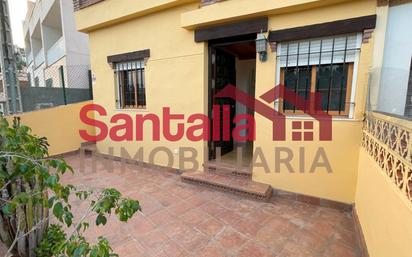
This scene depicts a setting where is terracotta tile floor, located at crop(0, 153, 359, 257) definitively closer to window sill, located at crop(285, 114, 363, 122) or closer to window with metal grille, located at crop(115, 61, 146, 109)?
window sill, located at crop(285, 114, 363, 122)

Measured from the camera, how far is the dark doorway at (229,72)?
433cm

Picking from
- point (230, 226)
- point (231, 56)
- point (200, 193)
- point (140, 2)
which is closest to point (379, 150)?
point (230, 226)

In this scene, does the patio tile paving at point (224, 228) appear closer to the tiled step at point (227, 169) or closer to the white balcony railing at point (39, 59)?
the tiled step at point (227, 169)

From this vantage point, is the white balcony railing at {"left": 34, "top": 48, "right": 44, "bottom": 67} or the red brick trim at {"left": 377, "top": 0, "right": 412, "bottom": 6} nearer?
the red brick trim at {"left": 377, "top": 0, "right": 412, "bottom": 6}

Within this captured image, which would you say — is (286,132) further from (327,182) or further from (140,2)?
(140,2)

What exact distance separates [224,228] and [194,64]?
3050mm

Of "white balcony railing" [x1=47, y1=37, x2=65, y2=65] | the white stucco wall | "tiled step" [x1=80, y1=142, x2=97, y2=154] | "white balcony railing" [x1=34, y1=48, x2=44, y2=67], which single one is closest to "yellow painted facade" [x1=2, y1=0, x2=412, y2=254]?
"tiled step" [x1=80, y1=142, x2=97, y2=154]

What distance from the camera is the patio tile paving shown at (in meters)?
2.46

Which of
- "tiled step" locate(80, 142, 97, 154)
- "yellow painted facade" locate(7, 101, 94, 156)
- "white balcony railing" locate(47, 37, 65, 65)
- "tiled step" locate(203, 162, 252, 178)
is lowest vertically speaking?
"tiled step" locate(80, 142, 97, 154)

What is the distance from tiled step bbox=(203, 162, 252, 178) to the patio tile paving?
53 centimetres

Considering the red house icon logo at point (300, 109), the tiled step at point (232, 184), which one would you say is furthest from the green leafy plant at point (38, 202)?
the red house icon logo at point (300, 109)

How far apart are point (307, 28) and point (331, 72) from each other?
0.76 meters

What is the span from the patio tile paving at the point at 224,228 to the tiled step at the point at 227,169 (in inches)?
20.7

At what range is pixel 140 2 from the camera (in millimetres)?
4598
